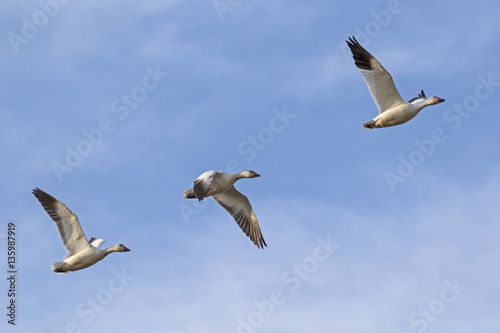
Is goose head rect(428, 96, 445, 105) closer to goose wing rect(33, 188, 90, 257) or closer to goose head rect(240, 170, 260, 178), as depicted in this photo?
goose head rect(240, 170, 260, 178)

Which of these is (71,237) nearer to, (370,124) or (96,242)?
(96,242)

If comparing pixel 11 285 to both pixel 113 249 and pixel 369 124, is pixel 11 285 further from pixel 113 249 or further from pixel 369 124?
pixel 369 124

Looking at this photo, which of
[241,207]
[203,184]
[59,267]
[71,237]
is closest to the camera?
[203,184]

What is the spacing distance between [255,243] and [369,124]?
15.8ft

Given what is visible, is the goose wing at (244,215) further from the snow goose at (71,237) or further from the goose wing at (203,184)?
the snow goose at (71,237)

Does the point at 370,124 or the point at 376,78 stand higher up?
the point at 376,78

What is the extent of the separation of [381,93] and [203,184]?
548 cm

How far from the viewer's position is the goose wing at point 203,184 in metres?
25.6

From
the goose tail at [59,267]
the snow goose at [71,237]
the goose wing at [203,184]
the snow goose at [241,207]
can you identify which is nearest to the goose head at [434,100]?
the snow goose at [241,207]

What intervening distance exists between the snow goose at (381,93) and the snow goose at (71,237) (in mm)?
8144

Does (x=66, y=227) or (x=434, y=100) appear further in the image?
(x=434, y=100)

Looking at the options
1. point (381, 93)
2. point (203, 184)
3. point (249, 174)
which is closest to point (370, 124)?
point (381, 93)

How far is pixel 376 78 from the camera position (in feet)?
88.6

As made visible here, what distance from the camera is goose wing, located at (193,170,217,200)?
25.6 m
